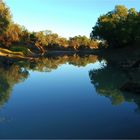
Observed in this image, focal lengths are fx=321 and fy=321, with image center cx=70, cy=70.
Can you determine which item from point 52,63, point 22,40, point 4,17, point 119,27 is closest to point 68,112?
point 52,63

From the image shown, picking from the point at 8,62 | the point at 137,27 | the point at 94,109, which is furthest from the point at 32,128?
the point at 137,27

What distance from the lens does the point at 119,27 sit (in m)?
123

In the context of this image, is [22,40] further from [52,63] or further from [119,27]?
[52,63]

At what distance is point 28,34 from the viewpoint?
152875 millimetres

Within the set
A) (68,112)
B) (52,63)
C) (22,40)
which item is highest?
(22,40)

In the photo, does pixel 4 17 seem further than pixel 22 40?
No

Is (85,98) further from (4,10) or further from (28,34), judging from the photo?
(28,34)

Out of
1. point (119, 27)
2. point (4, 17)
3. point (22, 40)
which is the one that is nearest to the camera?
point (4, 17)

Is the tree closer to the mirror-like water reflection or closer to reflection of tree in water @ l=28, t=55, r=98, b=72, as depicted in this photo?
reflection of tree in water @ l=28, t=55, r=98, b=72

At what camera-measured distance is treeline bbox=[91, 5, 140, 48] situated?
11519 centimetres

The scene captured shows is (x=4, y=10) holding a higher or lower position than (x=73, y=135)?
higher

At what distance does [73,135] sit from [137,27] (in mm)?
103301

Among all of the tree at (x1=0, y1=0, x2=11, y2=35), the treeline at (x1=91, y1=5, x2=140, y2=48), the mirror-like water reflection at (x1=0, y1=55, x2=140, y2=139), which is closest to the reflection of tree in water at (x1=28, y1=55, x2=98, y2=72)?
the tree at (x1=0, y1=0, x2=11, y2=35)

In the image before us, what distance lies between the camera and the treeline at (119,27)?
4535 inches
